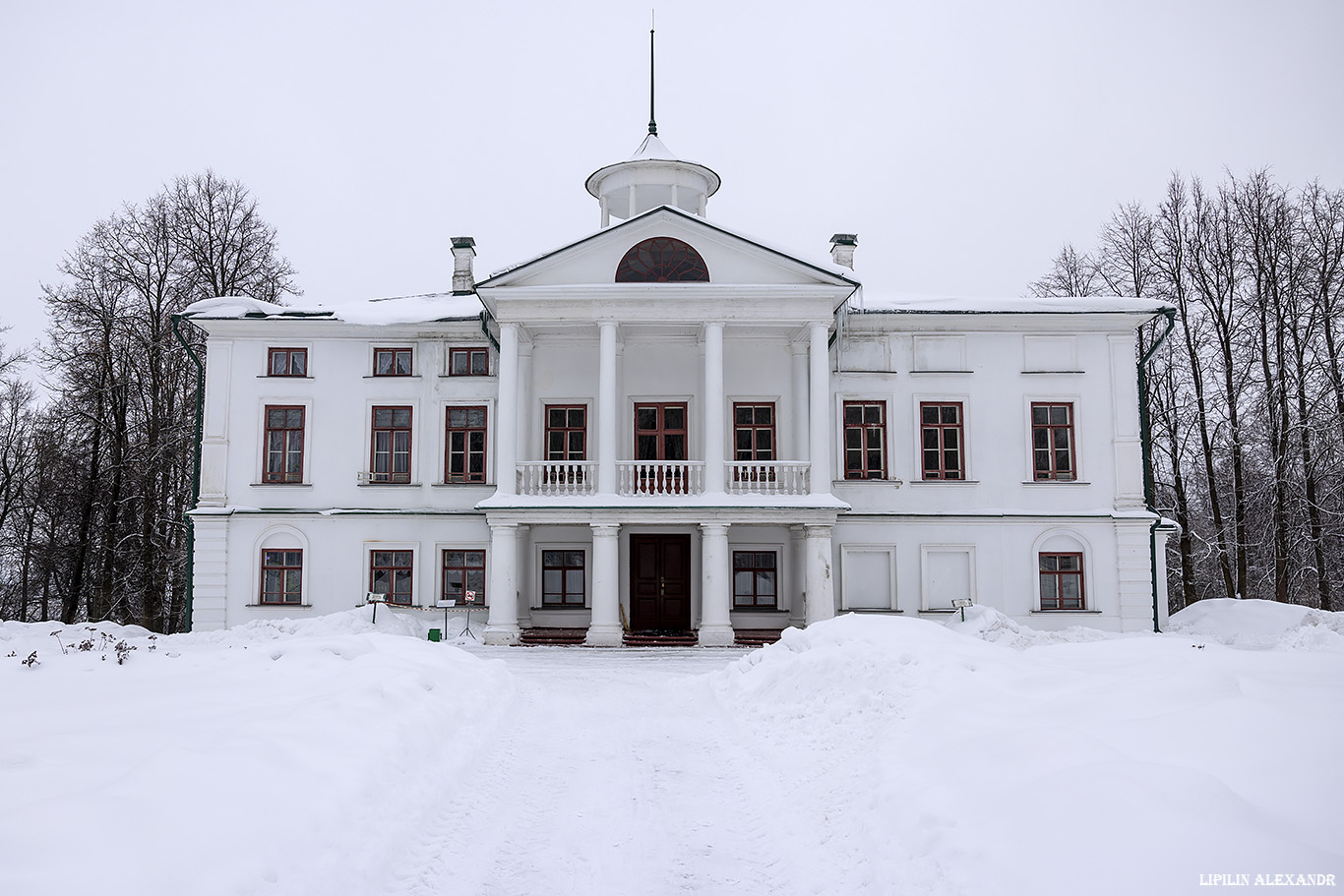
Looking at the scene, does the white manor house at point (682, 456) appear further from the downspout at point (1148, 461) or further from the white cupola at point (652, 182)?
the white cupola at point (652, 182)

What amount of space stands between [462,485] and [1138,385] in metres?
15.9

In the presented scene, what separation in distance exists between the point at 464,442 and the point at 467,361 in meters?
1.90

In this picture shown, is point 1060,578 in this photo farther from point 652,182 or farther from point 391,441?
point 391,441

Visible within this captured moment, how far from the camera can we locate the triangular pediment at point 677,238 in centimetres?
1975

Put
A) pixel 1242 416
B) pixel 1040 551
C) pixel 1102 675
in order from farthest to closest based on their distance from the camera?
pixel 1242 416 < pixel 1040 551 < pixel 1102 675

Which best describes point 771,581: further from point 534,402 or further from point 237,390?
point 237,390

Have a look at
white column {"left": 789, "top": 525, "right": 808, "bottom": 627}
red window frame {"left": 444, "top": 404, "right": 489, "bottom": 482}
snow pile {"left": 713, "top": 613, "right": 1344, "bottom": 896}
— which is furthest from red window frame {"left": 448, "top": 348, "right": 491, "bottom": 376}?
snow pile {"left": 713, "top": 613, "right": 1344, "bottom": 896}

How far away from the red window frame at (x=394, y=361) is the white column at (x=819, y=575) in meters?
10.1

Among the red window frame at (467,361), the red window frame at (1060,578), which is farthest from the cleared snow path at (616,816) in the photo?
the red window frame at (1060,578)

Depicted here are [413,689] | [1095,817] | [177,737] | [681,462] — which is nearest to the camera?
[1095,817]

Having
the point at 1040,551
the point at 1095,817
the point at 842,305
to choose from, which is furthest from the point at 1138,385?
the point at 1095,817

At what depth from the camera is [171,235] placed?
28156 mm

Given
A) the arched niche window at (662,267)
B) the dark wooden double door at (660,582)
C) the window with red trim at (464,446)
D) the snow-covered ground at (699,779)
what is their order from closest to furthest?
the snow-covered ground at (699,779)
the arched niche window at (662,267)
the dark wooden double door at (660,582)
the window with red trim at (464,446)

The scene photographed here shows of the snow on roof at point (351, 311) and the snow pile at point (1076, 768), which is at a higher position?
the snow on roof at point (351, 311)
